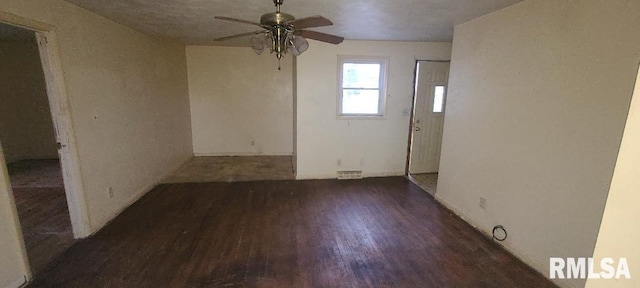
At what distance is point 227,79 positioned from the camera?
5957 millimetres

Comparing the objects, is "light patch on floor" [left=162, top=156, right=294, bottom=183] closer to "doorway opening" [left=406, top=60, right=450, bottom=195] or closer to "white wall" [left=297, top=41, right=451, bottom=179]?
"white wall" [left=297, top=41, right=451, bottom=179]

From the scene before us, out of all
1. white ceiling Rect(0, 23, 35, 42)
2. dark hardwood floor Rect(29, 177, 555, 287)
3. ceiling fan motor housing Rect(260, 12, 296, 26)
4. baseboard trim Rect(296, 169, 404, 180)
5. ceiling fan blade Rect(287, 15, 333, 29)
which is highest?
white ceiling Rect(0, 23, 35, 42)

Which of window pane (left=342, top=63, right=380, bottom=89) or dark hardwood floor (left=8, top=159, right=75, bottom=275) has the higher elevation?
window pane (left=342, top=63, right=380, bottom=89)

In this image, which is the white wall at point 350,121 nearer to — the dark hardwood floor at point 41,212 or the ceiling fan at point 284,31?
the ceiling fan at point 284,31

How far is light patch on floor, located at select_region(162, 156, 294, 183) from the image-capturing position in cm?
473

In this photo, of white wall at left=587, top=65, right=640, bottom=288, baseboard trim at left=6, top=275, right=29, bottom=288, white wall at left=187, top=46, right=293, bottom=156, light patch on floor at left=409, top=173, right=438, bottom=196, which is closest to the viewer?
white wall at left=587, top=65, right=640, bottom=288

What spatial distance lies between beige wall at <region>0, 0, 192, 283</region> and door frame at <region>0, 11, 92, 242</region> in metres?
0.06

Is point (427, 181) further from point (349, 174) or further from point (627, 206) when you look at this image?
point (627, 206)

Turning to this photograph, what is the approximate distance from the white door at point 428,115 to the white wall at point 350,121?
0.15 metres

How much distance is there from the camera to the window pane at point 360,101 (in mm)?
4574

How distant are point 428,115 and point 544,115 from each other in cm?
255

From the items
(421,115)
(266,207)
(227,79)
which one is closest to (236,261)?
(266,207)

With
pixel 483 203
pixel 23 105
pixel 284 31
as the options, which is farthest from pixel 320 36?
pixel 23 105

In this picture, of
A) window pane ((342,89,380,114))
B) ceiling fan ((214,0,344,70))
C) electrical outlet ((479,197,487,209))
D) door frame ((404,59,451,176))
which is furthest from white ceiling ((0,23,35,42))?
electrical outlet ((479,197,487,209))
